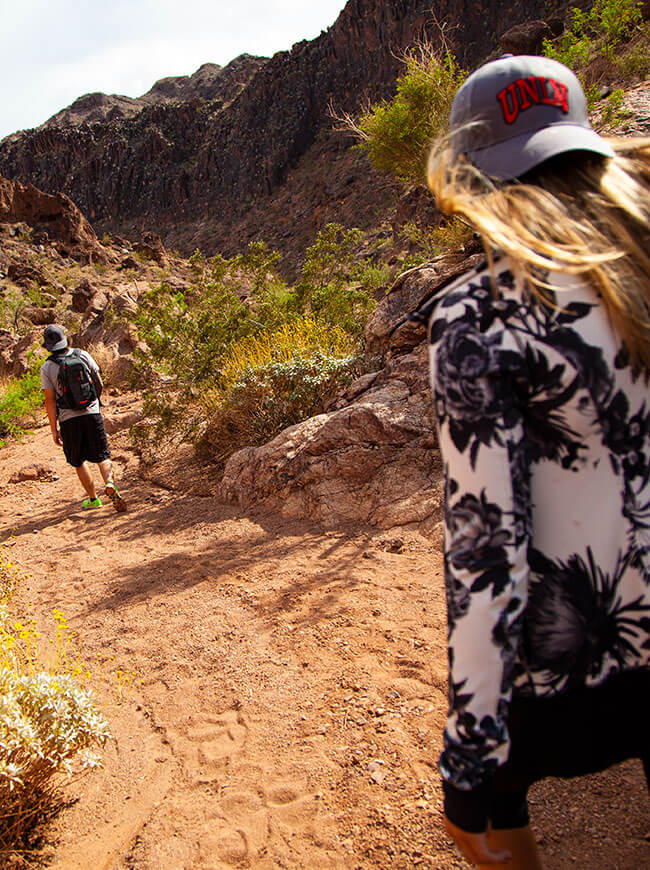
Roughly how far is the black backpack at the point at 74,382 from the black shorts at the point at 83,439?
14 cm

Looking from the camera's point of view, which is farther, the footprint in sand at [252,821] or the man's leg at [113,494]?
the man's leg at [113,494]

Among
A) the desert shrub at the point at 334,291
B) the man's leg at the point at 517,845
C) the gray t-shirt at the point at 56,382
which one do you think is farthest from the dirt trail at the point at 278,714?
the desert shrub at the point at 334,291

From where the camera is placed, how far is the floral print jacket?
84 centimetres

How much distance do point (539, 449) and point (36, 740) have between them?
6.01 feet

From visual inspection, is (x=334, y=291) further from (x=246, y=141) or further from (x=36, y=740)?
(x=246, y=141)

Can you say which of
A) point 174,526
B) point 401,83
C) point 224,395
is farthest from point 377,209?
point 174,526

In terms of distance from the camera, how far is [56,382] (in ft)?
17.8

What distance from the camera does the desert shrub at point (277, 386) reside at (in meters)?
5.93

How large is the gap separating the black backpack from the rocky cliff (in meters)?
27.6

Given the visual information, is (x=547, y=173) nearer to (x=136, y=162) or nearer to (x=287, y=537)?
(x=287, y=537)

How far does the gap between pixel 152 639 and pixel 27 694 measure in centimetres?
125

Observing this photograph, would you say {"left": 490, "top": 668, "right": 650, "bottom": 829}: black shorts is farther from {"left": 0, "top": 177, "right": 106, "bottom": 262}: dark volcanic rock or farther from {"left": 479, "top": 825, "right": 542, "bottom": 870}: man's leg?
{"left": 0, "top": 177, "right": 106, "bottom": 262}: dark volcanic rock

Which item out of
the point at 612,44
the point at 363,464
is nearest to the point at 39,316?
the point at 612,44

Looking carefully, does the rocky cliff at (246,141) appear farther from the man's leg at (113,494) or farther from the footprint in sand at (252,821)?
the footprint in sand at (252,821)
